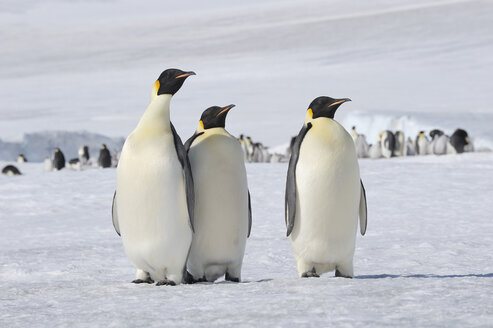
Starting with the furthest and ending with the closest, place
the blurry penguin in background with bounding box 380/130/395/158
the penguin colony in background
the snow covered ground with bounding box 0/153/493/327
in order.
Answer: the blurry penguin in background with bounding box 380/130/395/158 → the penguin colony in background → the snow covered ground with bounding box 0/153/493/327

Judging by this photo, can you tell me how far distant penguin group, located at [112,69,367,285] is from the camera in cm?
386

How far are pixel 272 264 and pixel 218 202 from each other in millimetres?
1561

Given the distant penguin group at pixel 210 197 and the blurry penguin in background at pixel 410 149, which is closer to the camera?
the distant penguin group at pixel 210 197

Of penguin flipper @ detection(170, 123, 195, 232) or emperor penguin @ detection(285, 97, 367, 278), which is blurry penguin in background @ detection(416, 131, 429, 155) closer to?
emperor penguin @ detection(285, 97, 367, 278)

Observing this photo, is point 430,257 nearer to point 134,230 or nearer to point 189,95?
point 134,230

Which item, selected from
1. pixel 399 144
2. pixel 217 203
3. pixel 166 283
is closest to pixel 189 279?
pixel 166 283

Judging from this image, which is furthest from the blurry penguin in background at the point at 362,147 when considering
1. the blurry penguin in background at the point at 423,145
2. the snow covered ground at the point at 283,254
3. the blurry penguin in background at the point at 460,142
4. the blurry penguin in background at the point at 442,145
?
the snow covered ground at the point at 283,254

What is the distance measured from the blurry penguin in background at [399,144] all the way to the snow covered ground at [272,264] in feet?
19.0

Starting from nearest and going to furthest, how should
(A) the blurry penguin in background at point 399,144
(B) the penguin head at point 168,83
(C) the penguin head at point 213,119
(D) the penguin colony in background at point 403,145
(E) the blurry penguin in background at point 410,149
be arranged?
1. (B) the penguin head at point 168,83
2. (C) the penguin head at point 213,119
3. (D) the penguin colony in background at point 403,145
4. (A) the blurry penguin in background at point 399,144
5. (E) the blurry penguin in background at point 410,149

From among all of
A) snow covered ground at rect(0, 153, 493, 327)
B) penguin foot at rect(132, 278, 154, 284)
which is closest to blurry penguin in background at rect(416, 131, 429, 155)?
snow covered ground at rect(0, 153, 493, 327)

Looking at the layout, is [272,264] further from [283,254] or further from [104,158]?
[104,158]

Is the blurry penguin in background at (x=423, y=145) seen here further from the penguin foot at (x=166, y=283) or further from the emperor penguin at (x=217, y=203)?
the penguin foot at (x=166, y=283)

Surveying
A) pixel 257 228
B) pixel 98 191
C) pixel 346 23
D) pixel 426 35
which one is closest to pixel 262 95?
pixel 426 35

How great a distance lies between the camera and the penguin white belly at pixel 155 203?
384 cm
